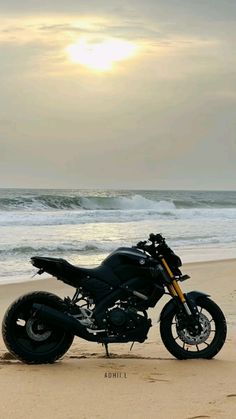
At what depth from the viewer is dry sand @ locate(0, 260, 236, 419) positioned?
3.74 m

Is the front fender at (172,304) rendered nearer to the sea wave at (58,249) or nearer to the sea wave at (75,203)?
the sea wave at (58,249)

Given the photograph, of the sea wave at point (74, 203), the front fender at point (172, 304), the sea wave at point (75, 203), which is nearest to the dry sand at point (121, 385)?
the front fender at point (172, 304)

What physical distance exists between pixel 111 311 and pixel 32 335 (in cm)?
69

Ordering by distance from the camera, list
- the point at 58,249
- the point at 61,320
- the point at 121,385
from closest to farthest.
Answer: the point at 121,385
the point at 61,320
the point at 58,249

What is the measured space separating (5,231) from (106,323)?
16346 mm

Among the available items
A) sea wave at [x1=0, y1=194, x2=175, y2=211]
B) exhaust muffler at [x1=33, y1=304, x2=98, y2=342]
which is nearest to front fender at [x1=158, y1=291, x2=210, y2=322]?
exhaust muffler at [x1=33, y1=304, x2=98, y2=342]

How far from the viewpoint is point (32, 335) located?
506cm

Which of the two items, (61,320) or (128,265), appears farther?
(128,265)

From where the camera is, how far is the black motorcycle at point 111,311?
5.04 metres

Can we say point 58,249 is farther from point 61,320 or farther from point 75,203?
point 75,203

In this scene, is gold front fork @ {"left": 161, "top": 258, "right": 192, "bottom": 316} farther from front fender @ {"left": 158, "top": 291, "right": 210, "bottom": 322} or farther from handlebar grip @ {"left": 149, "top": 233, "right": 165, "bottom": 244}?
handlebar grip @ {"left": 149, "top": 233, "right": 165, "bottom": 244}

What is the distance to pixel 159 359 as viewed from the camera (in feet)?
17.2

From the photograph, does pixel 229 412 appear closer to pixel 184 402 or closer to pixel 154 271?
pixel 184 402

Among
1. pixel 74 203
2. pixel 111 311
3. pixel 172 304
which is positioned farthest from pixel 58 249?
pixel 74 203
